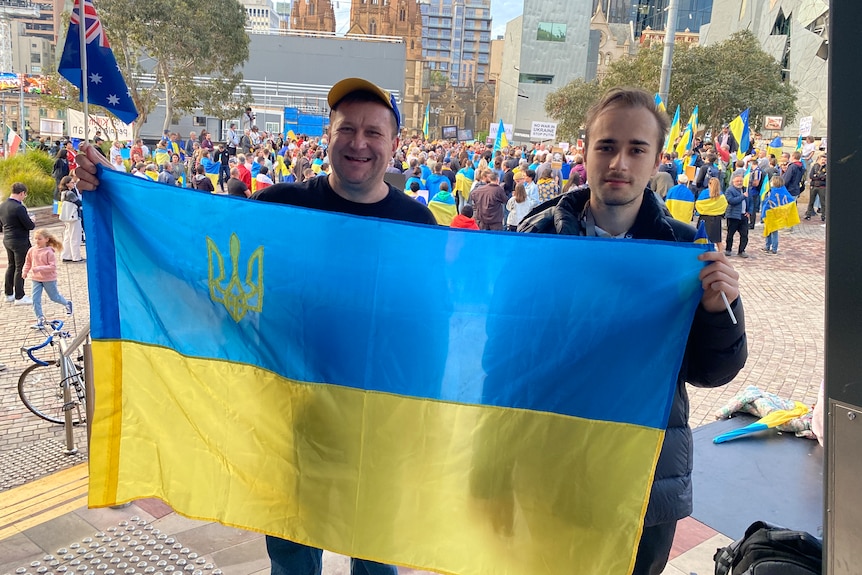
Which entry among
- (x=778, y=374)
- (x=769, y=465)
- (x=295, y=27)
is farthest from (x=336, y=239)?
(x=295, y=27)

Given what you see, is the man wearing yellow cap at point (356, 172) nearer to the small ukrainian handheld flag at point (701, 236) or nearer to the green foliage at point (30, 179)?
the small ukrainian handheld flag at point (701, 236)

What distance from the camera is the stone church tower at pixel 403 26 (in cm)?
10919

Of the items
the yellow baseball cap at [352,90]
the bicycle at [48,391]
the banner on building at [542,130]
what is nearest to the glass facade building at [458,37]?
the banner on building at [542,130]

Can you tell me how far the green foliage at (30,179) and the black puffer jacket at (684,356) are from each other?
20.0 meters

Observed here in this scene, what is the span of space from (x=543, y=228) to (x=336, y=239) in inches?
28.0

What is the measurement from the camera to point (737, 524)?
3.93 meters

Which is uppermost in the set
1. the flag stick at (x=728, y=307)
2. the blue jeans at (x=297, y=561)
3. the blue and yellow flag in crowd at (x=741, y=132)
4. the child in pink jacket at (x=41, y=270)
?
the blue and yellow flag in crowd at (x=741, y=132)

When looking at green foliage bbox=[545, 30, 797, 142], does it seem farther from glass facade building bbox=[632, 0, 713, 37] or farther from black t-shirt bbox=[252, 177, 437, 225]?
black t-shirt bbox=[252, 177, 437, 225]

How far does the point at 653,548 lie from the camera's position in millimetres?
2182

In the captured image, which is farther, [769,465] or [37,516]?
[769,465]

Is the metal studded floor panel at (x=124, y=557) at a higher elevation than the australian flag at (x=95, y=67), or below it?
below

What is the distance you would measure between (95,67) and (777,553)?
3.60 m

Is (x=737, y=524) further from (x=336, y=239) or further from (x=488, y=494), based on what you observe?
(x=336, y=239)

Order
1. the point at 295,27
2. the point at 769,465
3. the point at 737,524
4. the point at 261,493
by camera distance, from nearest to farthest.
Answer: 1. the point at 261,493
2. the point at 737,524
3. the point at 769,465
4. the point at 295,27
